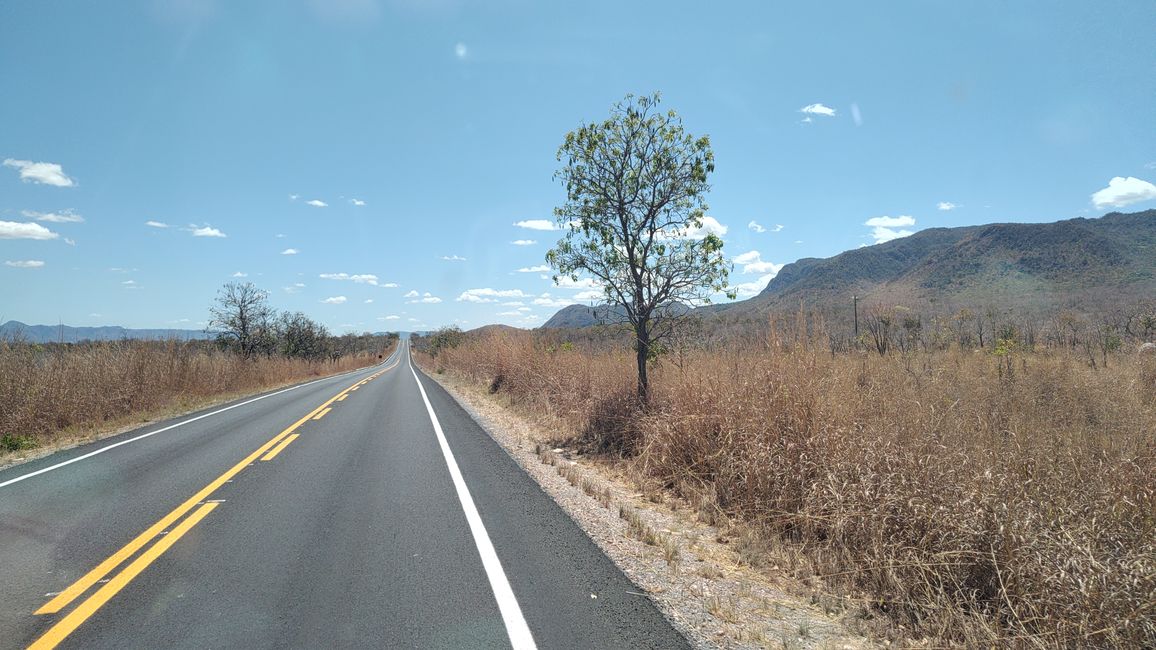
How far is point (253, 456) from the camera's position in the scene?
868cm

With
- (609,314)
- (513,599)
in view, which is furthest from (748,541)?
(609,314)

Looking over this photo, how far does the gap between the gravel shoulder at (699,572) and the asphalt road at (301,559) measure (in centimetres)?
22

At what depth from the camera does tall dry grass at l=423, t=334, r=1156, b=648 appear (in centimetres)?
322

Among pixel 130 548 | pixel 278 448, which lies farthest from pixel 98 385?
pixel 130 548

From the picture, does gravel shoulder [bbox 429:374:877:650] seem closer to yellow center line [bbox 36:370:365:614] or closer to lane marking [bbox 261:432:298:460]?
yellow center line [bbox 36:370:365:614]

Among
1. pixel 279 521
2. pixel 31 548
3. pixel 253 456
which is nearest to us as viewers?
pixel 31 548

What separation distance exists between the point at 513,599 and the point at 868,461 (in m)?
3.25

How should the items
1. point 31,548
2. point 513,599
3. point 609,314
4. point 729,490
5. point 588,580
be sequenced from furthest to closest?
point 609,314 → point 729,490 → point 31,548 → point 588,580 → point 513,599

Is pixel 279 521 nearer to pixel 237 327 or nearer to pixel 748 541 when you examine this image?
pixel 748 541

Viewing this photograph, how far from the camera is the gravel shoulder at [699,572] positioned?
11.1ft

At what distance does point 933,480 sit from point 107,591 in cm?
616

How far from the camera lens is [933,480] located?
14.3 ft

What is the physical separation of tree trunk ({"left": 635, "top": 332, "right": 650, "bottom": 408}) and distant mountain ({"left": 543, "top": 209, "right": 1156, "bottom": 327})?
73.7 feet

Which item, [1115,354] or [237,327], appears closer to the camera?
[1115,354]
